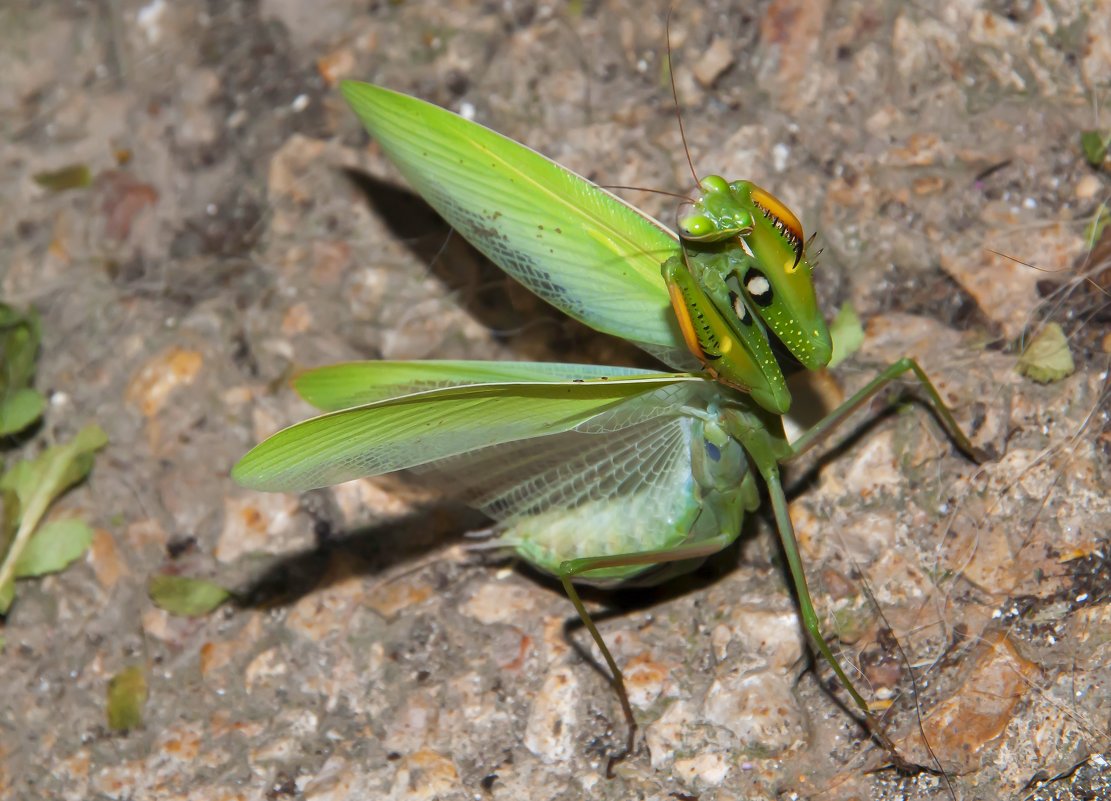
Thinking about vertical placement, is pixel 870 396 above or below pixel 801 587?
above

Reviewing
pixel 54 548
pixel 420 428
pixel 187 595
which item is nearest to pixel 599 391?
pixel 420 428

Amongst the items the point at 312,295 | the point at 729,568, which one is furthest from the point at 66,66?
the point at 729,568

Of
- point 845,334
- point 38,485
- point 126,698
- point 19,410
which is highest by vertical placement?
point 845,334

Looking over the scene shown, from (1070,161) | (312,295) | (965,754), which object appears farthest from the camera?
(312,295)

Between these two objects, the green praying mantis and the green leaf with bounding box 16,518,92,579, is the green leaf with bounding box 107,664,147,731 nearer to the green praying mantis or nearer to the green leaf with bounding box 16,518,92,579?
the green leaf with bounding box 16,518,92,579

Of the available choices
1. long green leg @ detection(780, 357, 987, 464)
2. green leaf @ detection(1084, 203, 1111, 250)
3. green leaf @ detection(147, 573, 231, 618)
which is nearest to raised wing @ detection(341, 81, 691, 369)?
long green leg @ detection(780, 357, 987, 464)

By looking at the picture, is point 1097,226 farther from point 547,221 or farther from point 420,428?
point 420,428

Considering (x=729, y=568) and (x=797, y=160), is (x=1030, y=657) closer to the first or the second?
(x=729, y=568)
